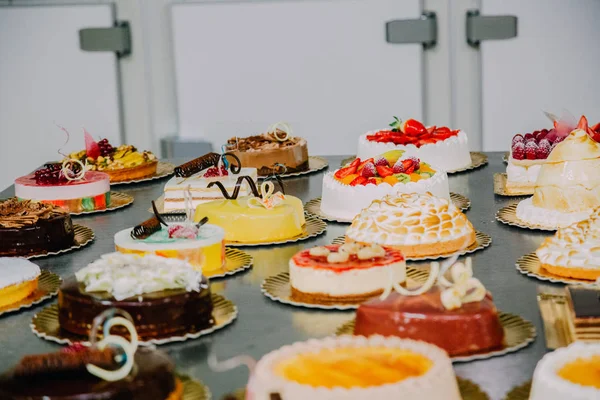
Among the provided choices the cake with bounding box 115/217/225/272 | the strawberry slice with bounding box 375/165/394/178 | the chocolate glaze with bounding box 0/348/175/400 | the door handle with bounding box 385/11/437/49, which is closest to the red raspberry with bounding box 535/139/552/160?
the strawberry slice with bounding box 375/165/394/178

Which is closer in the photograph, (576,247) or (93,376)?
(93,376)

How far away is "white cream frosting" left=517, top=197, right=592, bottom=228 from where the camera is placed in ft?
12.1

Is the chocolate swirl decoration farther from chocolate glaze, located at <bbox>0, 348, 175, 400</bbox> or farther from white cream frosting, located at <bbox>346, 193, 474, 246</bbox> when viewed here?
chocolate glaze, located at <bbox>0, 348, 175, 400</bbox>

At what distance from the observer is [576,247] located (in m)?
3.10

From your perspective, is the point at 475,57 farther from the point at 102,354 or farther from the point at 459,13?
the point at 102,354

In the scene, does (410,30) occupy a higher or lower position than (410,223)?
higher

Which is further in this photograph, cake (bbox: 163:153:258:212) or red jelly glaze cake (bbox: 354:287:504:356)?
cake (bbox: 163:153:258:212)

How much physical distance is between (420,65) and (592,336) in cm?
415

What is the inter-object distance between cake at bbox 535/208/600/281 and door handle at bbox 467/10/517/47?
3.31 m

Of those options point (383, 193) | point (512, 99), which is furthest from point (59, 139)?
point (383, 193)

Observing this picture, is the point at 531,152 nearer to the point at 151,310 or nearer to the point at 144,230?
the point at 144,230

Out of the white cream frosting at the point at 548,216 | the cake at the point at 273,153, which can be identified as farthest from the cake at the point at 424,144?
the white cream frosting at the point at 548,216

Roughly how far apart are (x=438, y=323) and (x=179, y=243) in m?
1.03

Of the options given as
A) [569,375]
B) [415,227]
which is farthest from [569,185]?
[569,375]
